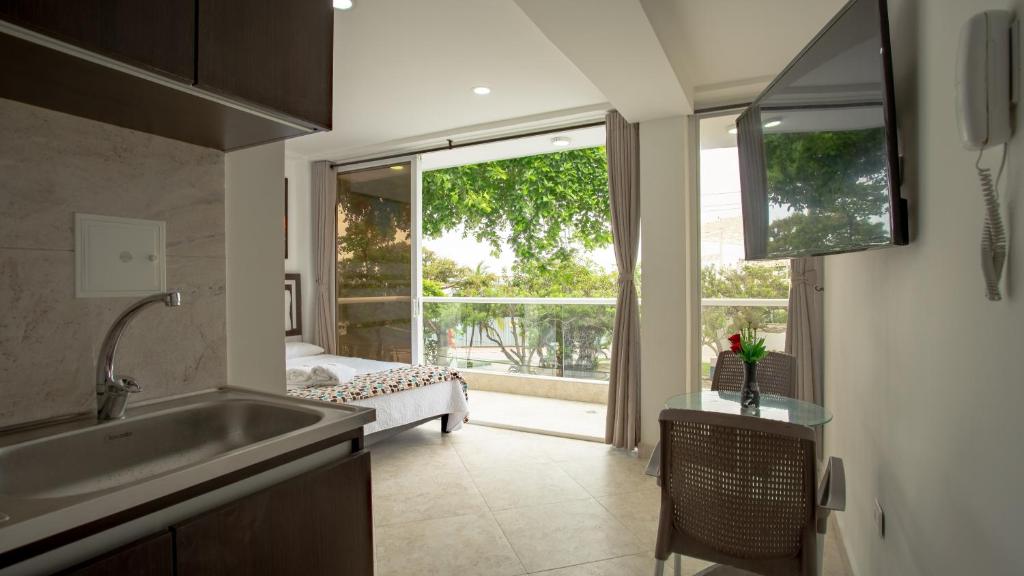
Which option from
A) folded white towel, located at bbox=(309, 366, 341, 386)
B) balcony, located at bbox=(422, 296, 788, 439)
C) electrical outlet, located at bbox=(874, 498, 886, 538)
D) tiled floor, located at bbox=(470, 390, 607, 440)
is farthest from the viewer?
balcony, located at bbox=(422, 296, 788, 439)

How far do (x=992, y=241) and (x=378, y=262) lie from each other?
16.7 ft

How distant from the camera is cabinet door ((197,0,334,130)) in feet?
4.04

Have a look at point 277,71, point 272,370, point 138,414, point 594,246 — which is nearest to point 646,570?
point 272,370

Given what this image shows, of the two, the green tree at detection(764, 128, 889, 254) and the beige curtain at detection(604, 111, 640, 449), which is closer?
the green tree at detection(764, 128, 889, 254)

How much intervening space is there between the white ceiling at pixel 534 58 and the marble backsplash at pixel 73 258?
148 centimetres

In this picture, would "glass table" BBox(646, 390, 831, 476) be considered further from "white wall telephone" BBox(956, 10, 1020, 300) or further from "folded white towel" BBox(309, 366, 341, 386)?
"folded white towel" BBox(309, 366, 341, 386)

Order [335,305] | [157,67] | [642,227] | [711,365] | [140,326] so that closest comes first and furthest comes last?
[157,67] → [140,326] → [642,227] → [711,365] → [335,305]

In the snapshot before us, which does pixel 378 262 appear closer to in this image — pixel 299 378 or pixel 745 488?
pixel 299 378

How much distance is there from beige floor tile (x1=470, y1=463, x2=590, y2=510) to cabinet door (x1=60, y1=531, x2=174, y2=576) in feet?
7.46

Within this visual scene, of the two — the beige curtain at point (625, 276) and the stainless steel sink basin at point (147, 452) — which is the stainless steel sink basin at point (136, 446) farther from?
the beige curtain at point (625, 276)

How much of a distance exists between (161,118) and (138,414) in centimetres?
78

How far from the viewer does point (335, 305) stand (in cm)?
556

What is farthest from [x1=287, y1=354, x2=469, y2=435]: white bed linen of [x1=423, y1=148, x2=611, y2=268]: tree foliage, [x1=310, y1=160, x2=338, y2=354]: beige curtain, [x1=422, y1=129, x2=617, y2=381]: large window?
[x1=423, y1=148, x2=611, y2=268]: tree foliage

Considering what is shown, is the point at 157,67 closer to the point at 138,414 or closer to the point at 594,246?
the point at 138,414
